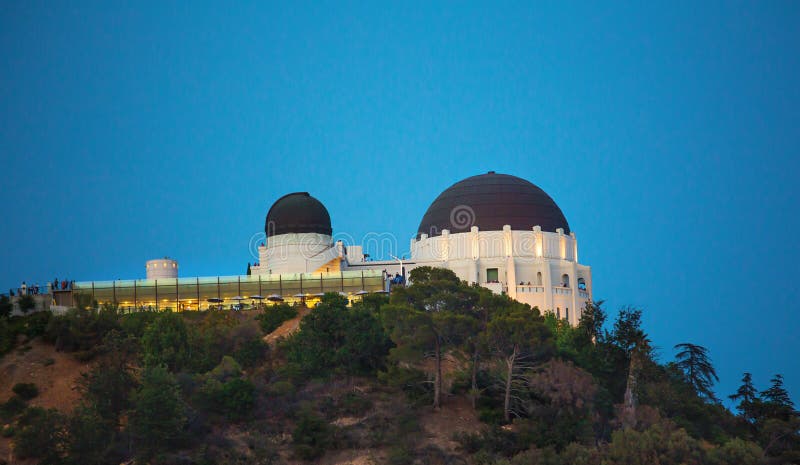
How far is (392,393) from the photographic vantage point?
63.6 metres

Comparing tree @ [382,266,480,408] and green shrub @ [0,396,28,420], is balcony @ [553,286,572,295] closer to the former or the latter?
tree @ [382,266,480,408]

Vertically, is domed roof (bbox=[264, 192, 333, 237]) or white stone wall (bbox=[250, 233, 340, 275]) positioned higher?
domed roof (bbox=[264, 192, 333, 237])

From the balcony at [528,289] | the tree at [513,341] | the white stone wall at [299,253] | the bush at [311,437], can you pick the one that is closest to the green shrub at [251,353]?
the bush at [311,437]

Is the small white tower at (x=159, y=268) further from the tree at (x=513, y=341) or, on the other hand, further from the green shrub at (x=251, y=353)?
the tree at (x=513, y=341)

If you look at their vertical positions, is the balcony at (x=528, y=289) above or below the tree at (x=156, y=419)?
above

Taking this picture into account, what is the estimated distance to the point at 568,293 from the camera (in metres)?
86.4

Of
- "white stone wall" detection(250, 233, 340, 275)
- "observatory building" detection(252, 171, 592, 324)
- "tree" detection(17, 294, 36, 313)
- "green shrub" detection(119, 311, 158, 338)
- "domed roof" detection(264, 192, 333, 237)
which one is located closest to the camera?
"green shrub" detection(119, 311, 158, 338)

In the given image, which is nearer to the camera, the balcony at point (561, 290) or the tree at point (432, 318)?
the tree at point (432, 318)

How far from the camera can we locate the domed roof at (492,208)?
88.7 m

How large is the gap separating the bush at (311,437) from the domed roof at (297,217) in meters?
32.8

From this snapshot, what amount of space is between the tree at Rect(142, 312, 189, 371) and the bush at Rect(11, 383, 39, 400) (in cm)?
836

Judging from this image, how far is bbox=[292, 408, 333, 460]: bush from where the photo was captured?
56.5m

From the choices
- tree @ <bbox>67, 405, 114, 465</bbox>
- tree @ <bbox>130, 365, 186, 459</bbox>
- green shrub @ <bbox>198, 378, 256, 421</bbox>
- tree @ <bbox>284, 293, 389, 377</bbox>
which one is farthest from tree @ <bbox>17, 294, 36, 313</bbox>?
tree @ <bbox>130, 365, 186, 459</bbox>

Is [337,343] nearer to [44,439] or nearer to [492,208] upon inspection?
[44,439]
